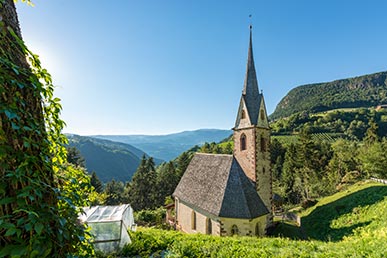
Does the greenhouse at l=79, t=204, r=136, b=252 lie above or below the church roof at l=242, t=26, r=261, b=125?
below

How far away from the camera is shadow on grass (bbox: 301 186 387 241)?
1717cm

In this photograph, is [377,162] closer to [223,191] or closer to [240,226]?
[240,226]

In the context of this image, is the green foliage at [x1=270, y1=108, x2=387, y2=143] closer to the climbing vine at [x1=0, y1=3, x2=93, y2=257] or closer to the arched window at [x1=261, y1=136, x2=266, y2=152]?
the arched window at [x1=261, y1=136, x2=266, y2=152]

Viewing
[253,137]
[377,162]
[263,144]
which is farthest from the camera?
[377,162]

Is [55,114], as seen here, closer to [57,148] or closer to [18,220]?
[57,148]

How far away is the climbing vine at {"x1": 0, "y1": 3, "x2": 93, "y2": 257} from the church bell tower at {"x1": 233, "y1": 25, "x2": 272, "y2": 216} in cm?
1894

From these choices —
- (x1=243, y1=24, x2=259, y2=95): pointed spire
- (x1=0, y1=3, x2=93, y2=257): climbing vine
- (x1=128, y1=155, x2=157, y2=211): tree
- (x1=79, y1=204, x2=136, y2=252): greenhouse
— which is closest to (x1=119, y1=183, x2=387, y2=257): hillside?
(x1=79, y1=204, x2=136, y2=252): greenhouse

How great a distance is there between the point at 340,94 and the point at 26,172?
185m

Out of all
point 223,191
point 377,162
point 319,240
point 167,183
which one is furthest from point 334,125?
point 223,191

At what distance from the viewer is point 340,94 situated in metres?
152

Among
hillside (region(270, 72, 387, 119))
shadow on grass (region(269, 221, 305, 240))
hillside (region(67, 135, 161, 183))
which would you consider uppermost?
hillside (region(270, 72, 387, 119))

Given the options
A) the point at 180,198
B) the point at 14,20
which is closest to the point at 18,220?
the point at 14,20

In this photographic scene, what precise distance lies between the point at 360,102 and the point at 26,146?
167705 mm

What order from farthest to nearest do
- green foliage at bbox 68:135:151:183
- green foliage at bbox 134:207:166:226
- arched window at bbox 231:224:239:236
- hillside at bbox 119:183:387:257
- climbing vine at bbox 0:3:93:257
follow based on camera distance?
green foliage at bbox 68:135:151:183 < green foliage at bbox 134:207:166:226 < arched window at bbox 231:224:239:236 < hillside at bbox 119:183:387:257 < climbing vine at bbox 0:3:93:257
